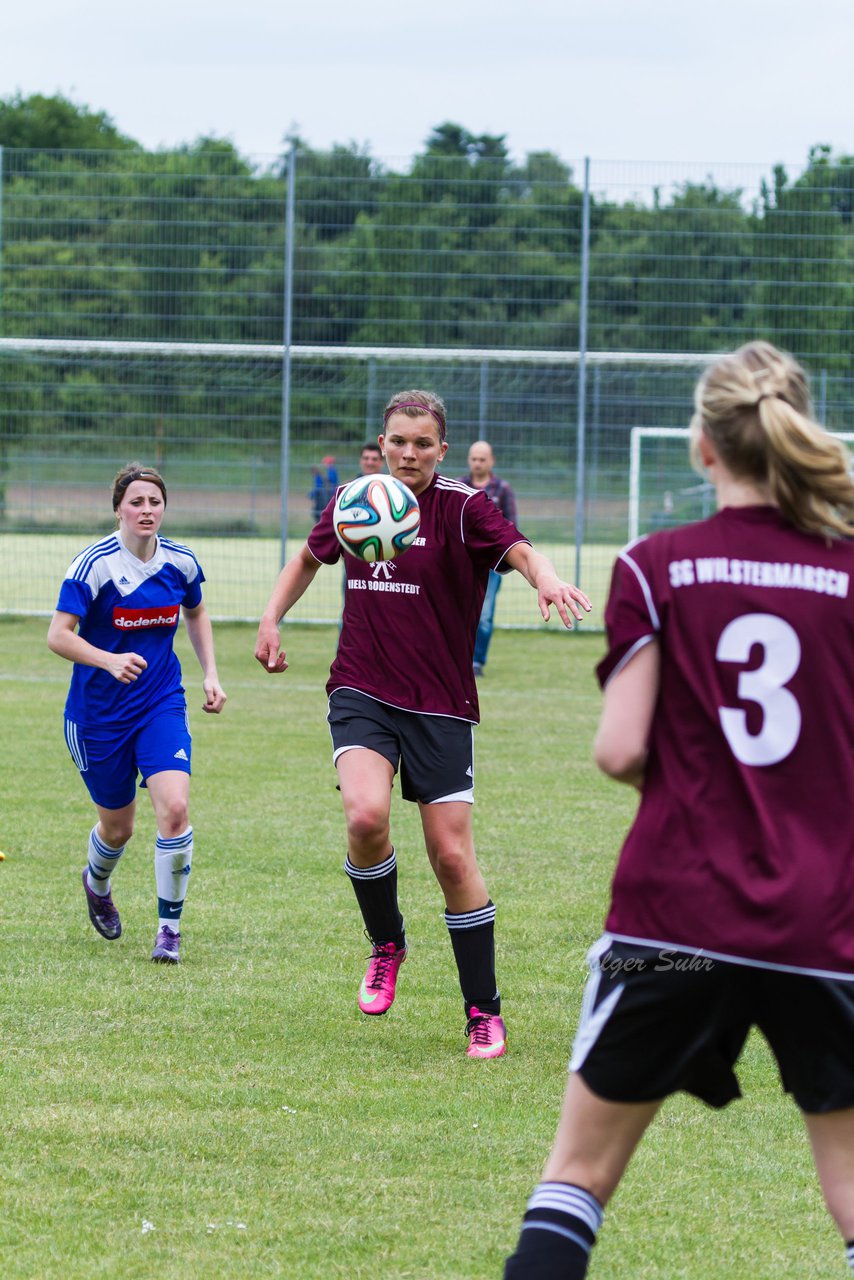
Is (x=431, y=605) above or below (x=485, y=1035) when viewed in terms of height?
above

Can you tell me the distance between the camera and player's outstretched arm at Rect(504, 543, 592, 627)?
4.48 meters

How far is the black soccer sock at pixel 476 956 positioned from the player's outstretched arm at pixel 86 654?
1477mm

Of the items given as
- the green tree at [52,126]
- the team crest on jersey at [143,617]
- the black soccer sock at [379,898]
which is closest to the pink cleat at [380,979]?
the black soccer sock at [379,898]

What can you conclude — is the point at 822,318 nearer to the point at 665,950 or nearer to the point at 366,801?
the point at 366,801

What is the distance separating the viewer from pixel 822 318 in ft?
59.5

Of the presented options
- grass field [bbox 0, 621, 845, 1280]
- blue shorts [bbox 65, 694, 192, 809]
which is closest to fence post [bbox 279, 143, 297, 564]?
grass field [bbox 0, 621, 845, 1280]

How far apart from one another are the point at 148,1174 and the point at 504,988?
1.94m

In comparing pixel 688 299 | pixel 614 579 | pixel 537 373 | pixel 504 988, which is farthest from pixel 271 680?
pixel 614 579

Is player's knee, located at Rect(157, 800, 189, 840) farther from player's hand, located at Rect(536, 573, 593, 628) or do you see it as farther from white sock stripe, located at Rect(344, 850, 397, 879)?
player's hand, located at Rect(536, 573, 593, 628)

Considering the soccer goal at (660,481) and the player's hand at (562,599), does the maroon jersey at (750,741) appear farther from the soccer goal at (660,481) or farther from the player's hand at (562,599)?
the soccer goal at (660,481)

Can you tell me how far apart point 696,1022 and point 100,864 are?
3860 mm

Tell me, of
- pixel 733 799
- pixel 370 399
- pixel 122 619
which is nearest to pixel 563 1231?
pixel 733 799

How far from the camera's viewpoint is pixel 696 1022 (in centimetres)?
252

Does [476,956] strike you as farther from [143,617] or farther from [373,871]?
[143,617]
